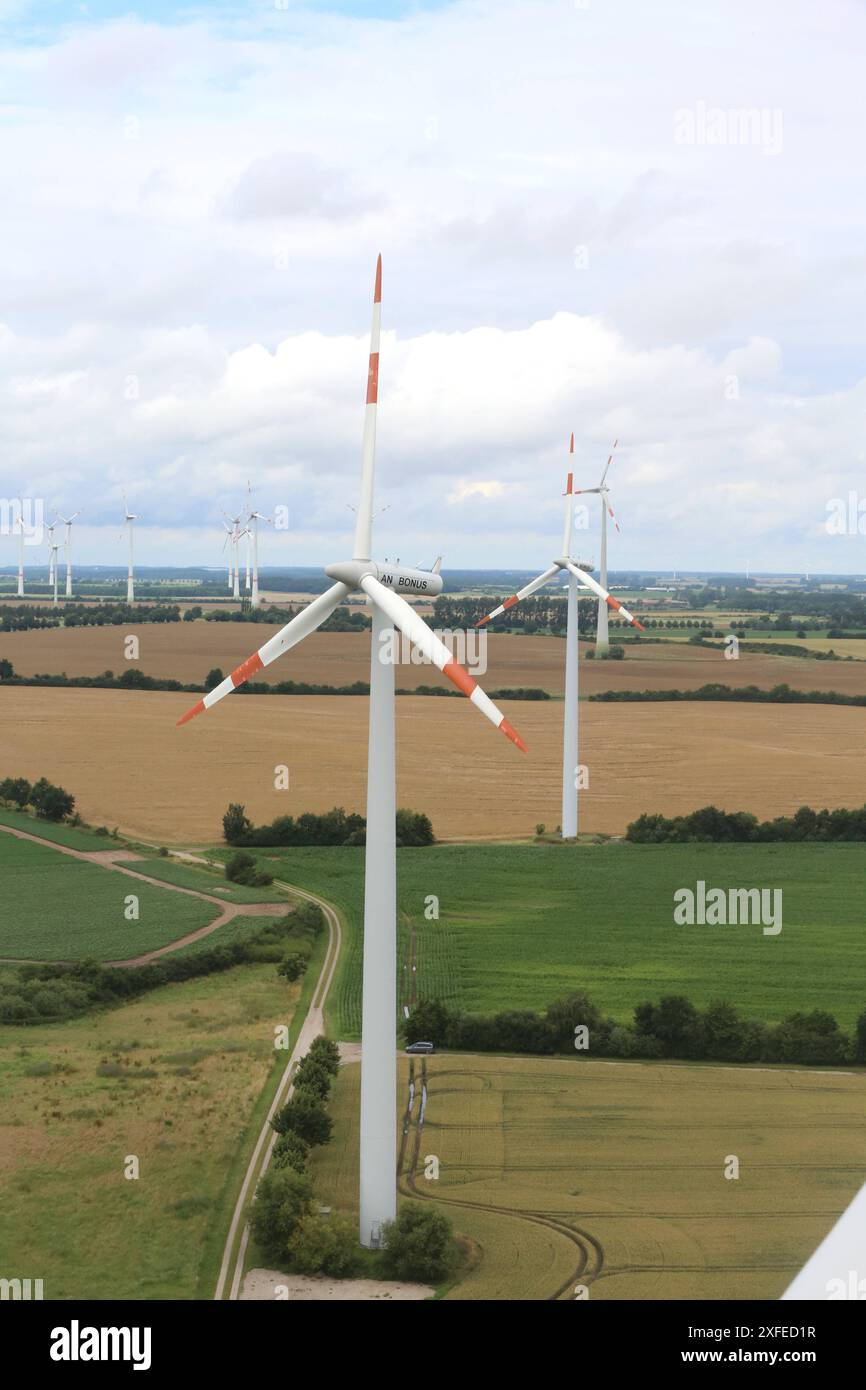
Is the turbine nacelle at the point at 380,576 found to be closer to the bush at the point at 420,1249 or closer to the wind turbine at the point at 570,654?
the bush at the point at 420,1249

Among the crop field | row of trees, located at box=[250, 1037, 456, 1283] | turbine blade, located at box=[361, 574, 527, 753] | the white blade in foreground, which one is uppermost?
turbine blade, located at box=[361, 574, 527, 753]

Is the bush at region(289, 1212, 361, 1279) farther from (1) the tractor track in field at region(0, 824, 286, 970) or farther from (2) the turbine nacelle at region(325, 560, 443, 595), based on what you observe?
(1) the tractor track in field at region(0, 824, 286, 970)

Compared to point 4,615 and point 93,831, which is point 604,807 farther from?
point 4,615

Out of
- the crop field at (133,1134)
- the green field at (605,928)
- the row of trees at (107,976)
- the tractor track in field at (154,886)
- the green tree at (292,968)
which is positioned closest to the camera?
the crop field at (133,1134)

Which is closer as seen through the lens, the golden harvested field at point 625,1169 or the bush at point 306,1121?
the golden harvested field at point 625,1169

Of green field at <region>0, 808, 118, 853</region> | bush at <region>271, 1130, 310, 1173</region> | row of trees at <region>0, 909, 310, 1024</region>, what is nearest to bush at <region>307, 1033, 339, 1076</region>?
bush at <region>271, 1130, 310, 1173</region>

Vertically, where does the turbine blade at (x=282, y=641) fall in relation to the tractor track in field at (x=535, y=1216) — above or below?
above

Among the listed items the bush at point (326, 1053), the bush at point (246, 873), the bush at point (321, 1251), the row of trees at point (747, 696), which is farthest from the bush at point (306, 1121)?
the row of trees at point (747, 696)
